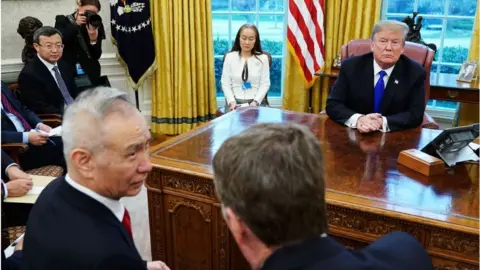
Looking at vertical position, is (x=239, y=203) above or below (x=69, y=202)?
above

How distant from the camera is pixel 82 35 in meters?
3.97

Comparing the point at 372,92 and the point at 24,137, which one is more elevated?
the point at 372,92

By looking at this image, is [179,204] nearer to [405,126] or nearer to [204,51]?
[405,126]

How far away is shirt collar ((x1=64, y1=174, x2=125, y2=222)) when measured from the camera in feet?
4.16

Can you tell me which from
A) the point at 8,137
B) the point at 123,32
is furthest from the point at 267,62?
the point at 8,137

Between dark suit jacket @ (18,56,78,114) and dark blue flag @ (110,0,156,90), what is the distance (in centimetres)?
127

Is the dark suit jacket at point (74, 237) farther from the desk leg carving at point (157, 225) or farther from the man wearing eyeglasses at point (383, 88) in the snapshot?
the man wearing eyeglasses at point (383, 88)

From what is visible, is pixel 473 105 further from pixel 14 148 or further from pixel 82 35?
pixel 14 148

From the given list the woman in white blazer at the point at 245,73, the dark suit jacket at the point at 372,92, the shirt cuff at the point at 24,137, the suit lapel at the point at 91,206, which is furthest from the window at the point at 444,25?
the suit lapel at the point at 91,206

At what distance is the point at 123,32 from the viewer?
4566mm

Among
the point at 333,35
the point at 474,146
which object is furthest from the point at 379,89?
the point at 333,35

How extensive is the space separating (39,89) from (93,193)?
94.7 inches

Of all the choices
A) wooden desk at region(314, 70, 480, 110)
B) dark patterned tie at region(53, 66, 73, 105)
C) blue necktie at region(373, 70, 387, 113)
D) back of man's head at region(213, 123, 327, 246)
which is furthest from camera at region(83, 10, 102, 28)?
back of man's head at region(213, 123, 327, 246)

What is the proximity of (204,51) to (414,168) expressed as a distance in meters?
3.13
